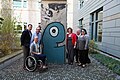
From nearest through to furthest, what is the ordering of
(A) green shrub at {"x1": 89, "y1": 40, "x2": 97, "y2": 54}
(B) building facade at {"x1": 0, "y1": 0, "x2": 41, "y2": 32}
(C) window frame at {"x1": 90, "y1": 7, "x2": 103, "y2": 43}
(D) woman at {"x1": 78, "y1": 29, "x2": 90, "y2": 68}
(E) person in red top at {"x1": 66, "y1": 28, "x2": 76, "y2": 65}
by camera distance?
1. (D) woman at {"x1": 78, "y1": 29, "x2": 90, "y2": 68}
2. (E) person in red top at {"x1": 66, "y1": 28, "x2": 76, "y2": 65}
3. (A) green shrub at {"x1": 89, "y1": 40, "x2": 97, "y2": 54}
4. (C) window frame at {"x1": 90, "y1": 7, "x2": 103, "y2": 43}
5. (B) building facade at {"x1": 0, "y1": 0, "x2": 41, "y2": 32}

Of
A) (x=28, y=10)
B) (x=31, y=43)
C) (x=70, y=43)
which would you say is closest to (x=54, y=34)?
(x=70, y=43)

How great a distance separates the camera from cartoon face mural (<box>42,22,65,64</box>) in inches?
376

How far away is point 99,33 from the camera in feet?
50.2

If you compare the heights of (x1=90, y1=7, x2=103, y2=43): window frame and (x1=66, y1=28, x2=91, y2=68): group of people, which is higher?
(x1=90, y1=7, x2=103, y2=43): window frame

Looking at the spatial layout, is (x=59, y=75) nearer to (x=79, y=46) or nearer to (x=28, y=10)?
(x=79, y=46)

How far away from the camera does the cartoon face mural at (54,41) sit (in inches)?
376

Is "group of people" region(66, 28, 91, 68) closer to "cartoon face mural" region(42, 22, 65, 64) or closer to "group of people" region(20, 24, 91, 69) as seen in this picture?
"group of people" region(20, 24, 91, 69)

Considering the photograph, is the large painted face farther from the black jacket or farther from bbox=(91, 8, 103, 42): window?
bbox=(91, 8, 103, 42): window

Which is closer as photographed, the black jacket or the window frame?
the black jacket

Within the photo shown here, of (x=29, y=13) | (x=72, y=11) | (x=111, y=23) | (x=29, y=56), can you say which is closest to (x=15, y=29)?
(x=29, y=56)

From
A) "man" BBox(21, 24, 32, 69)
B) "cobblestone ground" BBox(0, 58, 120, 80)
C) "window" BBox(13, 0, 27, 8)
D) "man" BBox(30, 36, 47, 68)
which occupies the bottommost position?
"cobblestone ground" BBox(0, 58, 120, 80)

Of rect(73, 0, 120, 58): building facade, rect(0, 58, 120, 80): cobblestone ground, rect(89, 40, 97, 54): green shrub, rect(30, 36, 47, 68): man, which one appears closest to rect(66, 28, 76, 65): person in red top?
rect(0, 58, 120, 80): cobblestone ground

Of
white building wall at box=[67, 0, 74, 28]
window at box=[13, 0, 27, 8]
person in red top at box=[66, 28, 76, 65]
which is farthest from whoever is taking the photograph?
white building wall at box=[67, 0, 74, 28]

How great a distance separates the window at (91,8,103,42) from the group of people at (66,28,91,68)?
5.57m
